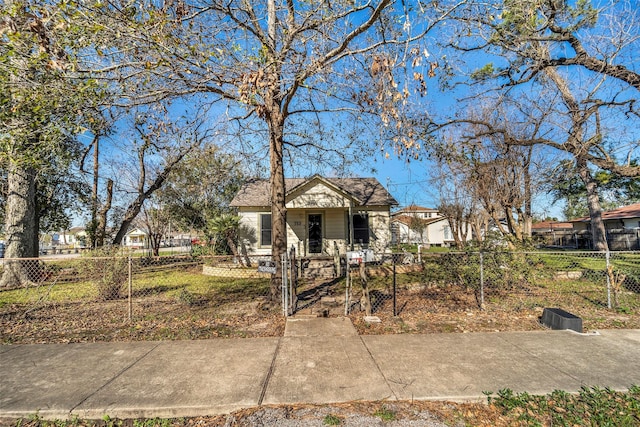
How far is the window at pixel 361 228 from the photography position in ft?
47.3

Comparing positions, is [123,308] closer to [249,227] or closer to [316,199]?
[249,227]

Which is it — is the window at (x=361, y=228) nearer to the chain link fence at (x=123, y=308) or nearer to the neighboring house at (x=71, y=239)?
the chain link fence at (x=123, y=308)

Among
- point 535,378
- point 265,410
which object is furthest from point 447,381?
point 265,410

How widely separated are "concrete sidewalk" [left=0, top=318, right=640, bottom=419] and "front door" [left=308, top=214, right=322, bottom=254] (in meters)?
9.25

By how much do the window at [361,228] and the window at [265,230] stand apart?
4236mm

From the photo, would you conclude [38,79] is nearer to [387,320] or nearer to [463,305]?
[387,320]

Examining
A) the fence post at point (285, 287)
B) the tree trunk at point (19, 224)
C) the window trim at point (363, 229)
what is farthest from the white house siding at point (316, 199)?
the tree trunk at point (19, 224)

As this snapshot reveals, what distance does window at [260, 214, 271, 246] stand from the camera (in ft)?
45.9

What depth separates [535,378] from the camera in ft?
11.2

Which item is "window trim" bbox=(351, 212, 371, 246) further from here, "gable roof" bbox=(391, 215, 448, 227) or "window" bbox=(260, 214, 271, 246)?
"gable roof" bbox=(391, 215, 448, 227)

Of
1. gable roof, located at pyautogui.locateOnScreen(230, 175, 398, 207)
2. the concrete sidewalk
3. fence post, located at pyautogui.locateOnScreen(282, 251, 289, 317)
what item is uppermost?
gable roof, located at pyautogui.locateOnScreen(230, 175, 398, 207)

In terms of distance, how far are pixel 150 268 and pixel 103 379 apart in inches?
496

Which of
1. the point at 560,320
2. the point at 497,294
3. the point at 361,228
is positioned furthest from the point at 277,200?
the point at 361,228

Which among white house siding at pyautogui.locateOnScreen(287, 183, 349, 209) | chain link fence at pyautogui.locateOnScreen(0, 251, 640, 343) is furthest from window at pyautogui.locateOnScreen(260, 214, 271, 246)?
chain link fence at pyautogui.locateOnScreen(0, 251, 640, 343)
